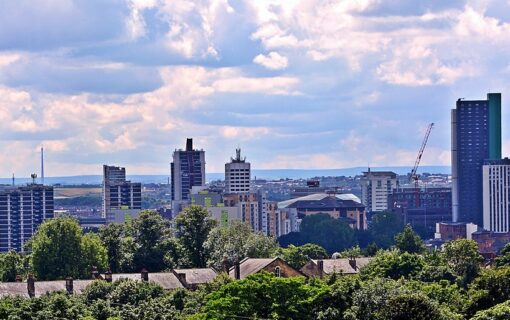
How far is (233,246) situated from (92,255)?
13.0 m

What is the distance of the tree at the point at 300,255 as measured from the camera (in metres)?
128

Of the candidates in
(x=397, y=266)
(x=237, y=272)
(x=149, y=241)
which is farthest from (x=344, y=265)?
(x=149, y=241)

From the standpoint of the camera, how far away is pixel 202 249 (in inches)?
5241

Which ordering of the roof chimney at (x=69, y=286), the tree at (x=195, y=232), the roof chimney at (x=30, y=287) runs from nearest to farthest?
1. the roof chimney at (x=30, y=287)
2. the roof chimney at (x=69, y=286)
3. the tree at (x=195, y=232)

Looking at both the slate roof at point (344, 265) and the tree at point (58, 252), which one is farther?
the tree at point (58, 252)

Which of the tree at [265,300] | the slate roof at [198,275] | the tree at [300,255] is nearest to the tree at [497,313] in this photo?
the tree at [265,300]

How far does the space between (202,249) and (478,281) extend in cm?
5404

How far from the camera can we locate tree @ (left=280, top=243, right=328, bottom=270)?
128m

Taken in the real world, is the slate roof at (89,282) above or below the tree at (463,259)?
below

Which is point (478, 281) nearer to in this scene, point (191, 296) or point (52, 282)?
point (191, 296)

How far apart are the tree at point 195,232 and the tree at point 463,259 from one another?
26730 millimetres

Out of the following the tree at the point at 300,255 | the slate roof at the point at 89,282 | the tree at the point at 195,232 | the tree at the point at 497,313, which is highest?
the tree at the point at 195,232

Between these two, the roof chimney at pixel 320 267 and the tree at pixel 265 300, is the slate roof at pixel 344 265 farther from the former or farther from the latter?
the tree at pixel 265 300

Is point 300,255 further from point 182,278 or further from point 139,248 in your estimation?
point 182,278
